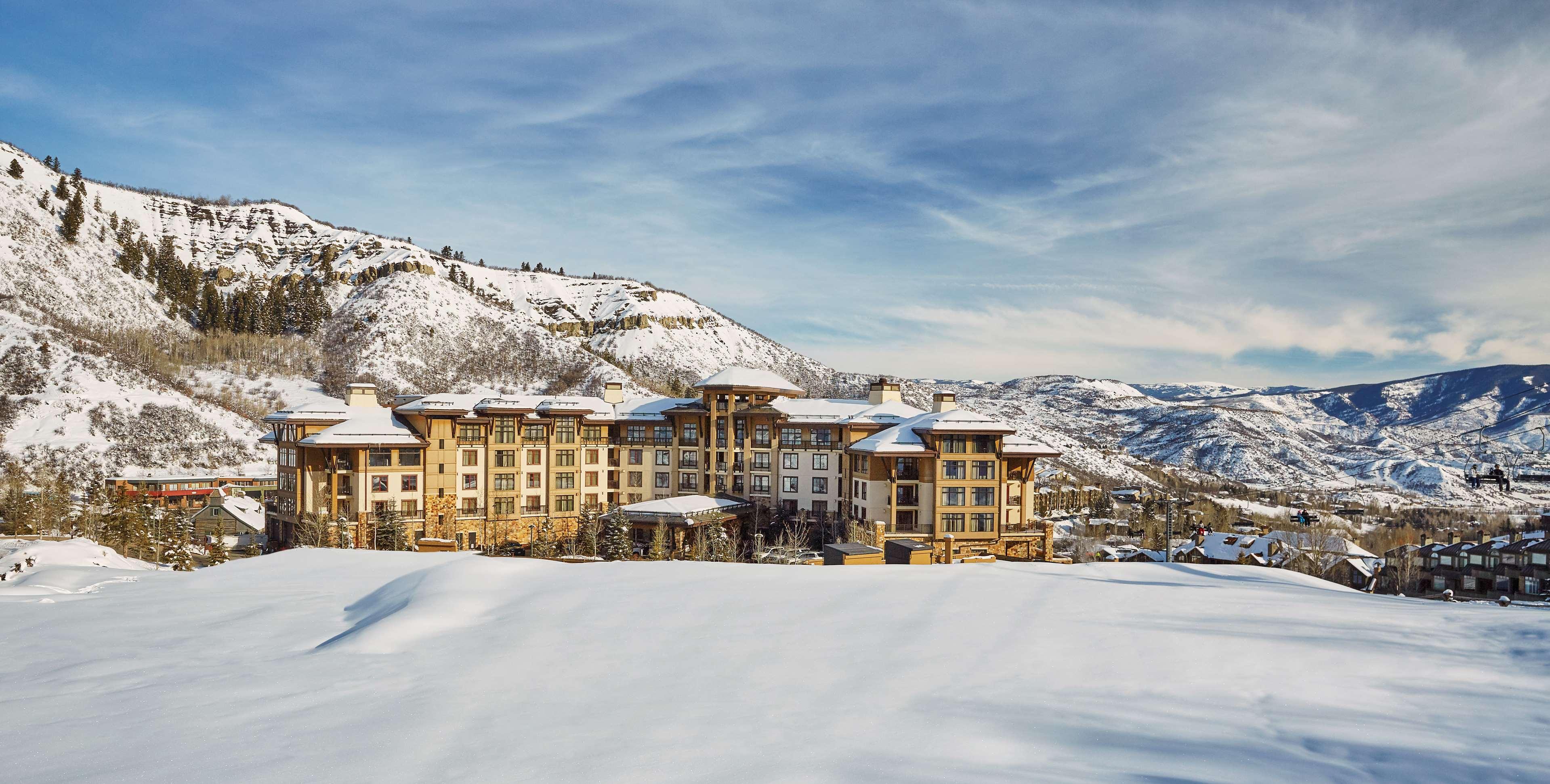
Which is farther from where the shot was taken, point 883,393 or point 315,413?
point 883,393

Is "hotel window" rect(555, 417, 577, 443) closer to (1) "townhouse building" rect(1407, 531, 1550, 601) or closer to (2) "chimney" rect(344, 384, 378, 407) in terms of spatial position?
(2) "chimney" rect(344, 384, 378, 407)

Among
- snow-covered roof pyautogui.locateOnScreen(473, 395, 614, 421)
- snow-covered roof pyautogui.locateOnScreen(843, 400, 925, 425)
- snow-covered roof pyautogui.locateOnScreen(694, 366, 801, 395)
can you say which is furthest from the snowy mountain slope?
snow-covered roof pyautogui.locateOnScreen(473, 395, 614, 421)

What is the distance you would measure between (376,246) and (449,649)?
162 meters

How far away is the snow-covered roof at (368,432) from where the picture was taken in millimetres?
35875

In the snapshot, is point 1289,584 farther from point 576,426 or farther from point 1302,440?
point 1302,440

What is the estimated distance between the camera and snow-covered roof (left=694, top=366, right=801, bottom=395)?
42.6 meters

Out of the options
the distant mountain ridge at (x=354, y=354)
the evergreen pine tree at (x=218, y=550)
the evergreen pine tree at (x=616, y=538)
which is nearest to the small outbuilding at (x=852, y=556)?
the evergreen pine tree at (x=616, y=538)

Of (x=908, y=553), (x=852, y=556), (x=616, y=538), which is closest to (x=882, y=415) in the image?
(x=616, y=538)

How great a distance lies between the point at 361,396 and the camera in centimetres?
4009

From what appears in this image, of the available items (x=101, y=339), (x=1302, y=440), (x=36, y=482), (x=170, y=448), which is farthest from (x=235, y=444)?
(x=1302, y=440)

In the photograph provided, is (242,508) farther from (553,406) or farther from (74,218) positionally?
(74,218)

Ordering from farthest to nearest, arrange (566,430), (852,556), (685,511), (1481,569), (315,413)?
(1481,569) < (566,430) < (685,511) < (315,413) < (852,556)

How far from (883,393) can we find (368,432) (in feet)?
89.9

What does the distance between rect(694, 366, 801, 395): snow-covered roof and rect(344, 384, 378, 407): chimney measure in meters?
17.4
